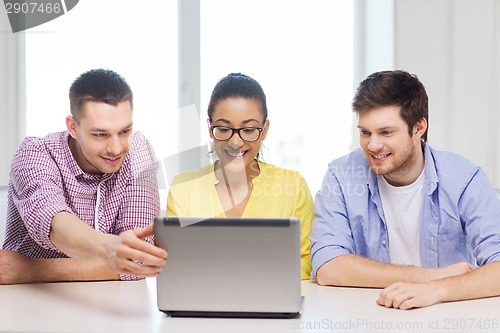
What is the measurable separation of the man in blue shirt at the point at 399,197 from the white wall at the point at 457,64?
4.32 feet

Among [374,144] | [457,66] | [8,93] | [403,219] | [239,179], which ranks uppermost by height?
[457,66]

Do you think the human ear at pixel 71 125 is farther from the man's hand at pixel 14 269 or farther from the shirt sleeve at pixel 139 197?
the man's hand at pixel 14 269

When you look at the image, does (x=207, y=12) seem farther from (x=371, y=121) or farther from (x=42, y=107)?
(x=371, y=121)

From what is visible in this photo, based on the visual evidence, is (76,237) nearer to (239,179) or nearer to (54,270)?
(54,270)

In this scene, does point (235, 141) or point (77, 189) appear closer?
point (77, 189)

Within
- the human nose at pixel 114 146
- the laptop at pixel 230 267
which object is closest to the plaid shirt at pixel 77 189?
the human nose at pixel 114 146

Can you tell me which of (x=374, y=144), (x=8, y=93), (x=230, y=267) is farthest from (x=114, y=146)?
(x=8, y=93)

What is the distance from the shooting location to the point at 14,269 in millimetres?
1953

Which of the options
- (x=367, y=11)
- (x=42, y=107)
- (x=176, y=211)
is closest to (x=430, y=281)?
(x=176, y=211)

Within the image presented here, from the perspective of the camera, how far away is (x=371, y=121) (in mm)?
2113

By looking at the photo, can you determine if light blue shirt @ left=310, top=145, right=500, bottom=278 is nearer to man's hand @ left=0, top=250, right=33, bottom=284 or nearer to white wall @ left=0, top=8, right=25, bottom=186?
man's hand @ left=0, top=250, right=33, bottom=284

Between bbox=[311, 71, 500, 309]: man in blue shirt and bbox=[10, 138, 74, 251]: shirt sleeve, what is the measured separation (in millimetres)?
772

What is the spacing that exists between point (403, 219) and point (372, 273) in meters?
0.37

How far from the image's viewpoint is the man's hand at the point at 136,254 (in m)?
1.49
